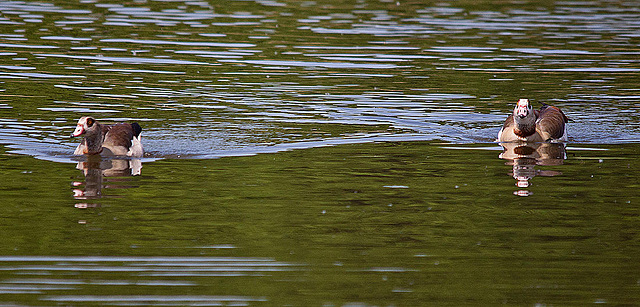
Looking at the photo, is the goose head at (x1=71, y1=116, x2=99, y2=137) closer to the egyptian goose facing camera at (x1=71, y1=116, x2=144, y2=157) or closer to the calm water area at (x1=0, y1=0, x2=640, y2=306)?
the egyptian goose facing camera at (x1=71, y1=116, x2=144, y2=157)

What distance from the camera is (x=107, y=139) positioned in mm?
18531

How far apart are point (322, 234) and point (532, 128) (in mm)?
9248

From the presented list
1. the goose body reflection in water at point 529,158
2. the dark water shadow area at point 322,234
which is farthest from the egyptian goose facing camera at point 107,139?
the goose body reflection in water at point 529,158

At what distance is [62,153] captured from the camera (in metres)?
18.5

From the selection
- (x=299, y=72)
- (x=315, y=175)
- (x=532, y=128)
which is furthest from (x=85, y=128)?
(x=299, y=72)

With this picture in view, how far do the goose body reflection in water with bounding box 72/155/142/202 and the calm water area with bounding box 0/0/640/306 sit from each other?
0.18ft

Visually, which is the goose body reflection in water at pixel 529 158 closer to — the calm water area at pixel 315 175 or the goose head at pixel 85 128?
the calm water area at pixel 315 175

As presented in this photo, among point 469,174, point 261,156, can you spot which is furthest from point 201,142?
point 469,174

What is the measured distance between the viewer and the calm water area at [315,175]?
10.6 meters

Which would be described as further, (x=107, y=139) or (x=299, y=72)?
(x=299, y=72)

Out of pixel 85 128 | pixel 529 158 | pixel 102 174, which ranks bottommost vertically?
pixel 529 158

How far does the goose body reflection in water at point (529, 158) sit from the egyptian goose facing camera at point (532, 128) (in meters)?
0.17

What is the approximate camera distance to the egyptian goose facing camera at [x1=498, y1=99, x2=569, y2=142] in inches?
806

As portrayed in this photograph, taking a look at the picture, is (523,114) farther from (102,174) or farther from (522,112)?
(102,174)
